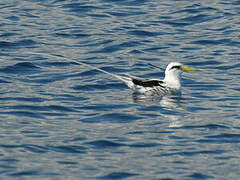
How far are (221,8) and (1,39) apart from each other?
10187mm

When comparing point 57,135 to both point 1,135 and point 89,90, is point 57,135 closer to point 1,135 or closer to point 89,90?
point 1,135

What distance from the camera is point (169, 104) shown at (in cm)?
1942

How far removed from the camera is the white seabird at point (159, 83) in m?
20.1

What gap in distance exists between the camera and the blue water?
14109 mm

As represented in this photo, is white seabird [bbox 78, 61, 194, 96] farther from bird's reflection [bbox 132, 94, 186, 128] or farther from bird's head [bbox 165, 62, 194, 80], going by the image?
bird's reflection [bbox 132, 94, 186, 128]

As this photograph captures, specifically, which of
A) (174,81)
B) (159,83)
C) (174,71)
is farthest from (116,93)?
(174,71)

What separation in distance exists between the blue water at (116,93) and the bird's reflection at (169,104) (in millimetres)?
28

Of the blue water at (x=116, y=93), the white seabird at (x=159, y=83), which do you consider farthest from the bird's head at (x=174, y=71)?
the blue water at (x=116, y=93)

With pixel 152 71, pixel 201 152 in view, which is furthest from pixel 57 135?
pixel 152 71

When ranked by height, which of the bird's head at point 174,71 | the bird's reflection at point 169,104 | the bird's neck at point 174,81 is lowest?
the bird's reflection at point 169,104

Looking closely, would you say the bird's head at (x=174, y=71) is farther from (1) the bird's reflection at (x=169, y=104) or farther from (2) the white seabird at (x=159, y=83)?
(1) the bird's reflection at (x=169, y=104)

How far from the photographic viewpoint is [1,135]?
51.4 ft

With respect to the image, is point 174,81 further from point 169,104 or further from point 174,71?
point 169,104

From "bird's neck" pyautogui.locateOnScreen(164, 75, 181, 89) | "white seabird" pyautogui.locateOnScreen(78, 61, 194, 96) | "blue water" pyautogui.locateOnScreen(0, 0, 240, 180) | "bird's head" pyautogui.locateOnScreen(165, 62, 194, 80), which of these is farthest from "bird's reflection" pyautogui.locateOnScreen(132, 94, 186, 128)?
"bird's head" pyautogui.locateOnScreen(165, 62, 194, 80)
